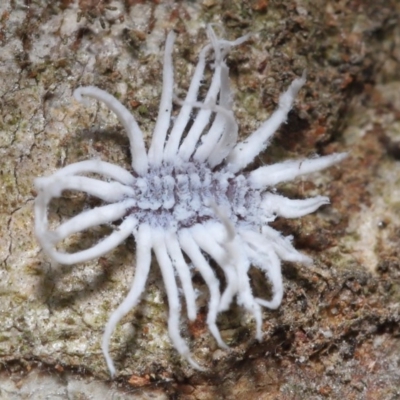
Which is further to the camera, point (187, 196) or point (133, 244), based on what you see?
point (133, 244)

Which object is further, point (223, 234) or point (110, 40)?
point (110, 40)

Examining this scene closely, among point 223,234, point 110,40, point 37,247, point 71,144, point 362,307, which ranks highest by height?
→ point 110,40

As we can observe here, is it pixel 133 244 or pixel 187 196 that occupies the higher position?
pixel 187 196

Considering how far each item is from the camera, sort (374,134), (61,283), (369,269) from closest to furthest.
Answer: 1. (61,283)
2. (369,269)
3. (374,134)

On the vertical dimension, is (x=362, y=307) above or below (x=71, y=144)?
below

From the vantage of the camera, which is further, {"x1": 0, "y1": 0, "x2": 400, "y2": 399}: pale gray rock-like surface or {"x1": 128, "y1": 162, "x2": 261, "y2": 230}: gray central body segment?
{"x1": 0, "y1": 0, "x2": 400, "y2": 399}: pale gray rock-like surface

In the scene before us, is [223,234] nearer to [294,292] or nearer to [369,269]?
[294,292]

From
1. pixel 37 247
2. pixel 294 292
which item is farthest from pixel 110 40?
pixel 294 292

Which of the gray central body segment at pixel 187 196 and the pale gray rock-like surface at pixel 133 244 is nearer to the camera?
the gray central body segment at pixel 187 196
